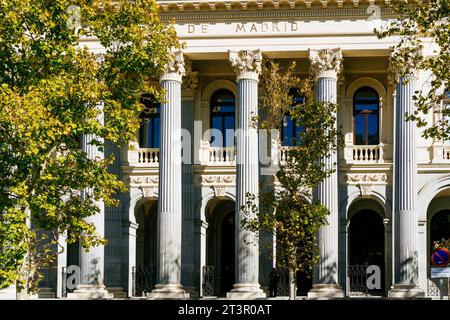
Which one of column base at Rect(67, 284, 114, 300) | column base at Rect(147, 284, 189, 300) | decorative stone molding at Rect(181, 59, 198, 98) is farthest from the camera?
decorative stone molding at Rect(181, 59, 198, 98)

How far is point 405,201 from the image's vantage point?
47875mm

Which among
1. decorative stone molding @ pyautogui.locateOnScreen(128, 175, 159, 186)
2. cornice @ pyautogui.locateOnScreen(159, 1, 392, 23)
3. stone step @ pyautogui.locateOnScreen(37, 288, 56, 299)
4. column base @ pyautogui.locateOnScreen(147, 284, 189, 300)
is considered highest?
cornice @ pyautogui.locateOnScreen(159, 1, 392, 23)

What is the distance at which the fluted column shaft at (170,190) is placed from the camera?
4850cm

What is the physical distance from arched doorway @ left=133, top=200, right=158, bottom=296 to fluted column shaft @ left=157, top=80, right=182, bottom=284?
4.62 metres

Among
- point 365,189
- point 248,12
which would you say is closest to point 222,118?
point 248,12

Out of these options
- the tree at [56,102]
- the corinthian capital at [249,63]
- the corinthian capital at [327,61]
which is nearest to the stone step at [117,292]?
the corinthian capital at [249,63]

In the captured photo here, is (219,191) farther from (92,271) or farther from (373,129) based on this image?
(373,129)

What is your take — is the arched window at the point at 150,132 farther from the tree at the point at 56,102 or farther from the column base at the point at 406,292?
the tree at the point at 56,102

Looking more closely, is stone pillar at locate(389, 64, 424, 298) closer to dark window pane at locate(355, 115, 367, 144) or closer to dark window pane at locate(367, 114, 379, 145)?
dark window pane at locate(367, 114, 379, 145)

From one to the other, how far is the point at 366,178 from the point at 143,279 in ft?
40.3

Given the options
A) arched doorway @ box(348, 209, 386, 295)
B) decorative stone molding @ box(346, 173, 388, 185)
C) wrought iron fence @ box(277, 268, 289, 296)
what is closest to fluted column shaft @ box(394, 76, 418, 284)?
decorative stone molding @ box(346, 173, 388, 185)

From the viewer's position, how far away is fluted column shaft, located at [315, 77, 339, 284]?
47.3 meters
